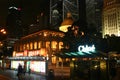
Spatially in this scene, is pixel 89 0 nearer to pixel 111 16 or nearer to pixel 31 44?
pixel 111 16

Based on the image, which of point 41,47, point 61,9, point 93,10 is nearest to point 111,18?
point 93,10

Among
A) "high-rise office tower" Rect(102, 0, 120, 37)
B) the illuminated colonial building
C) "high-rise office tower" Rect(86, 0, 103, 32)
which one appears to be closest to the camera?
the illuminated colonial building

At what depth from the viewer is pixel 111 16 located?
115m

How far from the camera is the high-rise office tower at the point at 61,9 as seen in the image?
142375 mm

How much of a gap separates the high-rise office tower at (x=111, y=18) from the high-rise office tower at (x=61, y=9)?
2880 cm

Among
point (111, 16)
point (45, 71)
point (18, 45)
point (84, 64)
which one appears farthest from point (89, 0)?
point (84, 64)

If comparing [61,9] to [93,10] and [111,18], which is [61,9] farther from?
[111,18]

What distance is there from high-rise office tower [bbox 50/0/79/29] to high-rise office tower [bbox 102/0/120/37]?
28804mm

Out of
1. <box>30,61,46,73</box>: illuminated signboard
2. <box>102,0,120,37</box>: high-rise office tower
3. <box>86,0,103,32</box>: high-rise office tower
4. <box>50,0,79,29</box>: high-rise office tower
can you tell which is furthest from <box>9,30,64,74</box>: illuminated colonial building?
<box>86,0,103,32</box>: high-rise office tower

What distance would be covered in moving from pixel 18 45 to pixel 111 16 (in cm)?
4726

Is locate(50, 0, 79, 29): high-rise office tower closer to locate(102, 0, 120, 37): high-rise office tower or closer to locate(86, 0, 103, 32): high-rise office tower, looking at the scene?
locate(86, 0, 103, 32): high-rise office tower

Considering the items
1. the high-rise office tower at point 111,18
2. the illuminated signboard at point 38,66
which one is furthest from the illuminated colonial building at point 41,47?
the high-rise office tower at point 111,18

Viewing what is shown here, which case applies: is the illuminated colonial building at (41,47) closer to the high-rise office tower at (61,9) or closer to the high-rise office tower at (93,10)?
the high-rise office tower at (61,9)

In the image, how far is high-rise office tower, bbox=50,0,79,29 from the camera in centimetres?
14238
